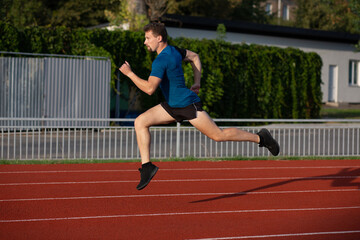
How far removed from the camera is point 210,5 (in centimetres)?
4609

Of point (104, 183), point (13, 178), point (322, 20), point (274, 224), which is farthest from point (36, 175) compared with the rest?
point (322, 20)

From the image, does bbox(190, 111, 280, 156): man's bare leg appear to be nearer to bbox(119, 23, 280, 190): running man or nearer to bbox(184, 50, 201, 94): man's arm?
bbox(119, 23, 280, 190): running man

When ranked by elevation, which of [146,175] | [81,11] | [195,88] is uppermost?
[81,11]

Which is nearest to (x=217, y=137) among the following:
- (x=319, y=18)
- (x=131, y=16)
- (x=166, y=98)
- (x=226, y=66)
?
(x=166, y=98)

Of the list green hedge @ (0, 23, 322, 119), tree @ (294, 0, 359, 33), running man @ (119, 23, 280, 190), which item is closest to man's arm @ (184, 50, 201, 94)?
running man @ (119, 23, 280, 190)

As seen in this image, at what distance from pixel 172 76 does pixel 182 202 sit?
7.03 ft

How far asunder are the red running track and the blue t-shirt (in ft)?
4.66

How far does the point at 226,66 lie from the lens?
82.4 ft

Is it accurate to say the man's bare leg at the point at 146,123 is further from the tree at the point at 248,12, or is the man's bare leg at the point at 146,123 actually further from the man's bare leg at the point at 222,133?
the tree at the point at 248,12

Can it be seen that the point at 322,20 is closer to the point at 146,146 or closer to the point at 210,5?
the point at 210,5

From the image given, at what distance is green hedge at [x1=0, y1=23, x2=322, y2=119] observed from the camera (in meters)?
22.4

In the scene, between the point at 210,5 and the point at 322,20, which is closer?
Result: the point at 210,5

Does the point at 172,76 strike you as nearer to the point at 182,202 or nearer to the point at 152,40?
the point at 152,40

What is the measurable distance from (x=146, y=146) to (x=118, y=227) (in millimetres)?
1088
